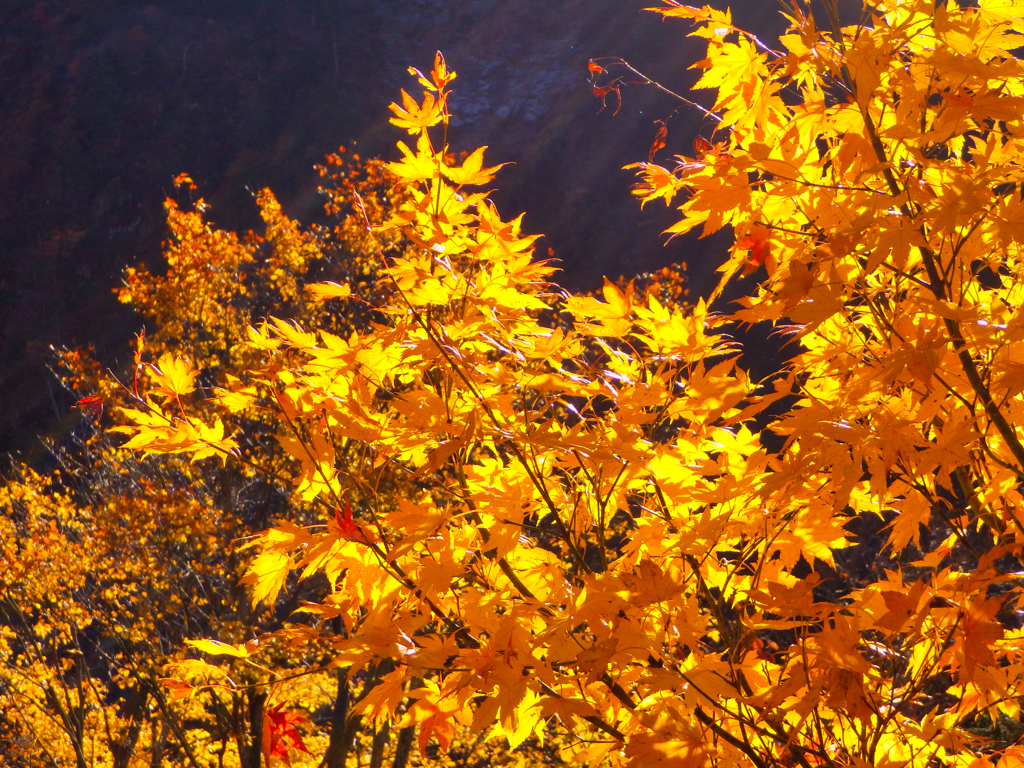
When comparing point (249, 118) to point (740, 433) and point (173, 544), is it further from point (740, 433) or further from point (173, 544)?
point (740, 433)

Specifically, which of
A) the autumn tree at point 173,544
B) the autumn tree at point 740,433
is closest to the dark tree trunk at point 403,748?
the autumn tree at point 173,544

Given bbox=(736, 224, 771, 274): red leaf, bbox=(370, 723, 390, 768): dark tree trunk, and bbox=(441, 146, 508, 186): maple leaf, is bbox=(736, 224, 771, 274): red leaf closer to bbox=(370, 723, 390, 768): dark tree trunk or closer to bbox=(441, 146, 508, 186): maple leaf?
bbox=(441, 146, 508, 186): maple leaf

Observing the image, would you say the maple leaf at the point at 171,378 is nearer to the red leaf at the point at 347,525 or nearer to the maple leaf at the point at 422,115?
the red leaf at the point at 347,525

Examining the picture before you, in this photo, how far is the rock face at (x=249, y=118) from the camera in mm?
19047

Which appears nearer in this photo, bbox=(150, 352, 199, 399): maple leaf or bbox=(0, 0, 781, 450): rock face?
bbox=(150, 352, 199, 399): maple leaf

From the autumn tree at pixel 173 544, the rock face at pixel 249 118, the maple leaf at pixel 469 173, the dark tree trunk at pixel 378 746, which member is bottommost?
the dark tree trunk at pixel 378 746

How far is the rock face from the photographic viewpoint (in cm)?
1905

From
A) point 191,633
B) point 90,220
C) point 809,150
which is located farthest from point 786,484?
point 90,220

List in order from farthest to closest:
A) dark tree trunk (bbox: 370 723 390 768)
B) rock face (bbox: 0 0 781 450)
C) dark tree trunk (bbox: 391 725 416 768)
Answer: rock face (bbox: 0 0 781 450), dark tree trunk (bbox: 391 725 416 768), dark tree trunk (bbox: 370 723 390 768)

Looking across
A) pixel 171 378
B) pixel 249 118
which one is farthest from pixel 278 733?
pixel 249 118

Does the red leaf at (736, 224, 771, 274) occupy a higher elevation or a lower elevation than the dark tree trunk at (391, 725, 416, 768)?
higher

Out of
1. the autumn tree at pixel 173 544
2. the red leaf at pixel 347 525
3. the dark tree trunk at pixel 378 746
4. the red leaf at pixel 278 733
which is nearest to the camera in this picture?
the red leaf at pixel 347 525

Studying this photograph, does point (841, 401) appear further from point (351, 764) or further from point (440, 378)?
point (351, 764)

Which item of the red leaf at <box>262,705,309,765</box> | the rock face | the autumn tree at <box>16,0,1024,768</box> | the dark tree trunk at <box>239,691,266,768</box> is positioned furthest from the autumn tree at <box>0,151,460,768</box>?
the rock face
